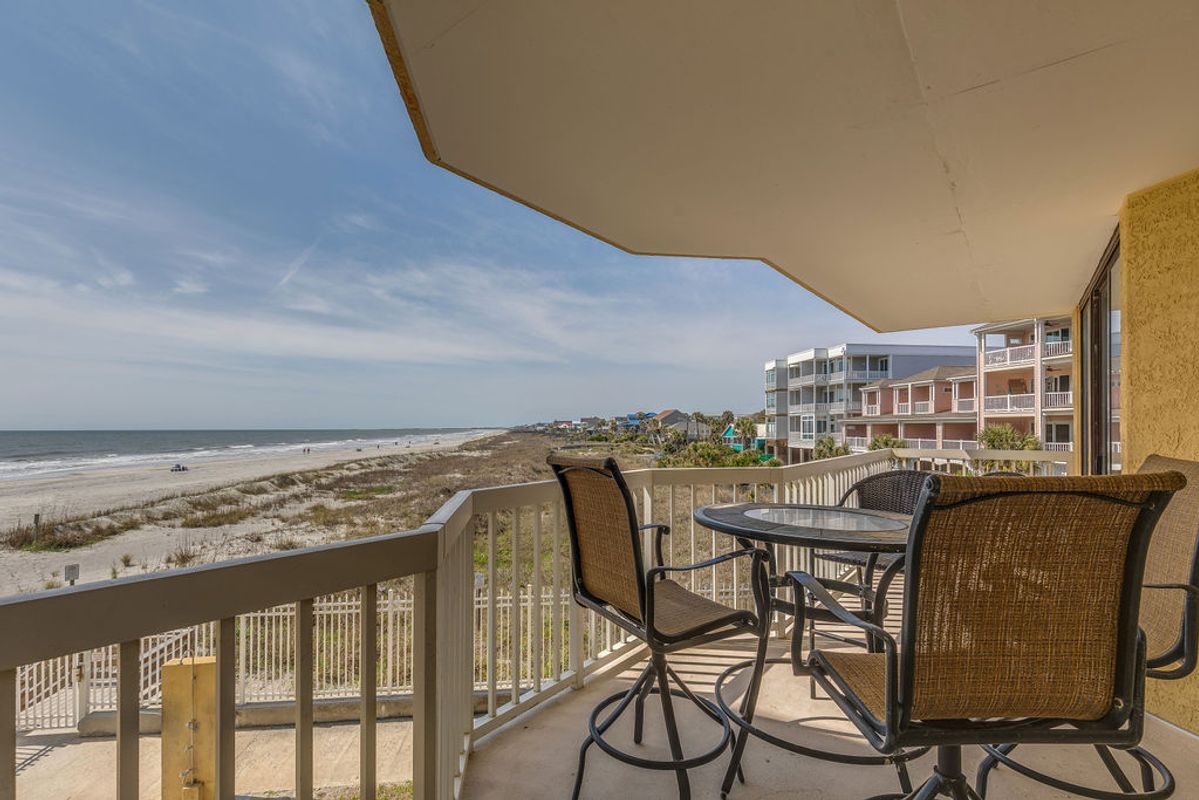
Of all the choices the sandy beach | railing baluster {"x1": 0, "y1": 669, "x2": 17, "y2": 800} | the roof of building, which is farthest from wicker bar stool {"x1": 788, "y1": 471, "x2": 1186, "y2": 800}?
the roof of building

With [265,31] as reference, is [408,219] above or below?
above

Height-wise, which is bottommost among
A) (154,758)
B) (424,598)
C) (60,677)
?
(154,758)

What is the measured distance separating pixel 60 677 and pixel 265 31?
8900mm

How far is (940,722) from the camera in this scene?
3.92ft

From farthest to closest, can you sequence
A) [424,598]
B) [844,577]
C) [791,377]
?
[791,377] → [844,577] → [424,598]

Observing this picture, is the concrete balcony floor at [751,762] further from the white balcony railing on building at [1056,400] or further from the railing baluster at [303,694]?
the white balcony railing on building at [1056,400]

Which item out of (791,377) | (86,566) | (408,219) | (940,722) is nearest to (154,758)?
(940,722)

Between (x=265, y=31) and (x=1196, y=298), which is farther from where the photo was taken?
(x=265, y=31)

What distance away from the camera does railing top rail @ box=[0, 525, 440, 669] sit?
73 cm

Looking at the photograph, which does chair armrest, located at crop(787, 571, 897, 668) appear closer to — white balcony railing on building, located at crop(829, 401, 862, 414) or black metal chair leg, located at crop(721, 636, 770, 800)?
black metal chair leg, located at crop(721, 636, 770, 800)

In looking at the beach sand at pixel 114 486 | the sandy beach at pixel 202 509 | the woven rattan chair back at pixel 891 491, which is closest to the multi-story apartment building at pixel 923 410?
the sandy beach at pixel 202 509

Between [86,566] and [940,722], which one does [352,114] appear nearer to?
[86,566]

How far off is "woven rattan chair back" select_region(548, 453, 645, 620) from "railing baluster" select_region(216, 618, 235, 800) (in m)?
1.04

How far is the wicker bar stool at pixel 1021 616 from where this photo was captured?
110 centimetres
